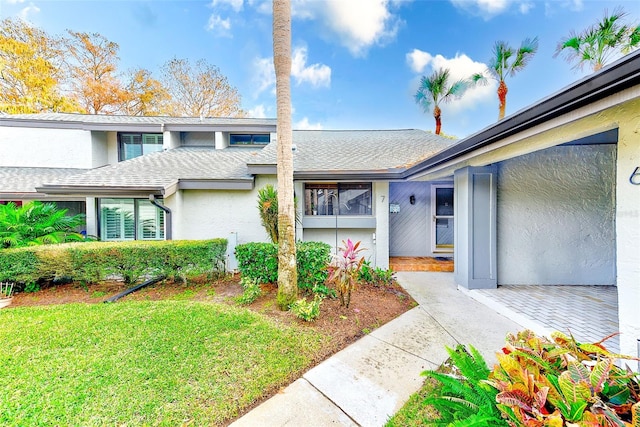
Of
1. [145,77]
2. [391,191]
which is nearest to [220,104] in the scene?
[145,77]

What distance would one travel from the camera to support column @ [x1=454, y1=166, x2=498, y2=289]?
527 cm

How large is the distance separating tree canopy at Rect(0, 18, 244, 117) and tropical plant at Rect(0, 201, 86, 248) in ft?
44.9

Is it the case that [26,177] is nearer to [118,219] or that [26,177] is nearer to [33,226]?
[33,226]

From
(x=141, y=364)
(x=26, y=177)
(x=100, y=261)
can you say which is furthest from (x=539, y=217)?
(x=26, y=177)

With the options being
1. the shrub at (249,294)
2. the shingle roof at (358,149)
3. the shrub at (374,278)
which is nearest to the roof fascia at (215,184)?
the shingle roof at (358,149)

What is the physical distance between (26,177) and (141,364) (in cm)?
1085

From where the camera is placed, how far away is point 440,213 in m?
8.34

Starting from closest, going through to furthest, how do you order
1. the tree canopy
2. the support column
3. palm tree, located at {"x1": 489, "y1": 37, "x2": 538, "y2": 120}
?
the support column
palm tree, located at {"x1": 489, "y1": 37, "x2": 538, "y2": 120}
the tree canopy

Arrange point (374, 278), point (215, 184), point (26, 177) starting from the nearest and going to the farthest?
point (374, 278) → point (215, 184) → point (26, 177)

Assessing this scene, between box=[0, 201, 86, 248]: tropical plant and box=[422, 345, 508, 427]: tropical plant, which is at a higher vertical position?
box=[0, 201, 86, 248]: tropical plant

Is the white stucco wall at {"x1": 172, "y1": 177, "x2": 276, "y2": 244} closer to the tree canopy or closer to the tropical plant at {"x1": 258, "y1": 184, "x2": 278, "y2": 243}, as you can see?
the tropical plant at {"x1": 258, "y1": 184, "x2": 278, "y2": 243}

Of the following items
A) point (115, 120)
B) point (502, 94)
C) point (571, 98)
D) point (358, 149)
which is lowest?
point (571, 98)

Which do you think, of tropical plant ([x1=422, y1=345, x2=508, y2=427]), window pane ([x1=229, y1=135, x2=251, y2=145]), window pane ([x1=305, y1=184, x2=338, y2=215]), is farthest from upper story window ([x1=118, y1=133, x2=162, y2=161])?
tropical plant ([x1=422, y1=345, x2=508, y2=427])

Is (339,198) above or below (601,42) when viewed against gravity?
below
